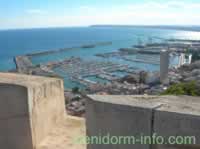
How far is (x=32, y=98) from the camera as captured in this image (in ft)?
9.07

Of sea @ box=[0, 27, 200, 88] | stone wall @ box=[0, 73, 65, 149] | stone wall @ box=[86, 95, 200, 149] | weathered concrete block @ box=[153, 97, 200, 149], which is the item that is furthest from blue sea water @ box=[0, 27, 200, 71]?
weathered concrete block @ box=[153, 97, 200, 149]

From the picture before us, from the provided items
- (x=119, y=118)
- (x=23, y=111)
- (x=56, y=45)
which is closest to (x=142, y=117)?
(x=119, y=118)

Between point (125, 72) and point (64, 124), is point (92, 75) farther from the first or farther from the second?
point (64, 124)

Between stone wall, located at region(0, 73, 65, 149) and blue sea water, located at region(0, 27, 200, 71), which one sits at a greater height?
stone wall, located at region(0, 73, 65, 149)

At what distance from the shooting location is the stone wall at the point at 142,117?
1.58 meters

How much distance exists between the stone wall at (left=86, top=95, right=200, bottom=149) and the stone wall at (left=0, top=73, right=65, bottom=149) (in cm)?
103

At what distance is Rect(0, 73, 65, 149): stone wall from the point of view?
2.72 meters

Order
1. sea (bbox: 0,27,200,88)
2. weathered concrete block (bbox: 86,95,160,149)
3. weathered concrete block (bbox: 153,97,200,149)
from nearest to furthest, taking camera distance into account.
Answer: weathered concrete block (bbox: 153,97,200,149) < weathered concrete block (bbox: 86,95,160,149) < sea (bbox: 0,27,200,88)

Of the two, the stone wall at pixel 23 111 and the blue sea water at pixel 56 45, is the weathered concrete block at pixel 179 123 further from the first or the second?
the blue sea water at pixel 56 45

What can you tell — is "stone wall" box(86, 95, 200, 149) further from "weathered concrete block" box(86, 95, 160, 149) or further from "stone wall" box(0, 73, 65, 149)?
"stone wall" box(0, 73, 65, 149)

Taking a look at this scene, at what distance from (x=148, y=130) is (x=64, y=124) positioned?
2.07 meters

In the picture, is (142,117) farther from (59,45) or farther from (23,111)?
(59,45)

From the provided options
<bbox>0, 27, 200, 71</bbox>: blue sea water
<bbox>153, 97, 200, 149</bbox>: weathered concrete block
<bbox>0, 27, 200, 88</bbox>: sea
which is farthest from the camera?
<bbox>0, 27, 200, 71</bbox>: blue sea water

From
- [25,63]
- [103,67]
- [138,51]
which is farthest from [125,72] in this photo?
[138,51]
